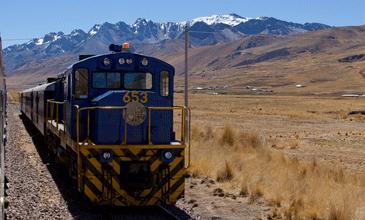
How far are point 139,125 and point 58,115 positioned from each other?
5524 mm

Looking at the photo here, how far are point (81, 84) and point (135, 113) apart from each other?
1750 mm

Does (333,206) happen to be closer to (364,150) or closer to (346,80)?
(364,150)

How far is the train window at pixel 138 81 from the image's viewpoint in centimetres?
1381

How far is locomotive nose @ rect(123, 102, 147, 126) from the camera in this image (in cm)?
1262

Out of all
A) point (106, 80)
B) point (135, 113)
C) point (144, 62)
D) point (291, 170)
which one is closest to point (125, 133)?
point (135, 113)

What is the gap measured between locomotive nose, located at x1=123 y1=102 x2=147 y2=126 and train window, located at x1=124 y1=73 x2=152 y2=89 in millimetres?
1237

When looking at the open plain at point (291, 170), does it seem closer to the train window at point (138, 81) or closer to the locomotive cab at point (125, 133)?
the locomotive cab at point (125, 133)

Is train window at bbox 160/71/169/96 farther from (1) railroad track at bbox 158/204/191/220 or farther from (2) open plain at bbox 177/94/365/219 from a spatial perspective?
(2) open plain at bbox 177/94/365/219

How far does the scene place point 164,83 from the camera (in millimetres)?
13938

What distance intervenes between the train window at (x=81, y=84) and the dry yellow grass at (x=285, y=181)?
4.60m

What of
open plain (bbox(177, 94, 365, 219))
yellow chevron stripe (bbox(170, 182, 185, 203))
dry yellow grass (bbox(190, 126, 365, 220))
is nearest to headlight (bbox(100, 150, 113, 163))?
yellow chevron stripe (bbox(170, 182, 185, 203))

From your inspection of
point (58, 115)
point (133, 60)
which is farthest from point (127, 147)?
point (58, 115)

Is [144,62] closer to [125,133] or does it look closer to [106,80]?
[106,80]

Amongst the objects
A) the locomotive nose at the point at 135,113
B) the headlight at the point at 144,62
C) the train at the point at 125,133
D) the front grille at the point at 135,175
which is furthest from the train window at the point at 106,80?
the front grille at the point at 135,175
